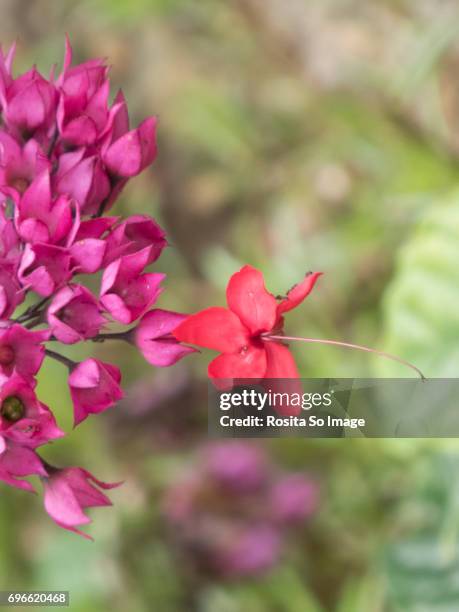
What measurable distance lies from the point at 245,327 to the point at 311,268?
721 mm

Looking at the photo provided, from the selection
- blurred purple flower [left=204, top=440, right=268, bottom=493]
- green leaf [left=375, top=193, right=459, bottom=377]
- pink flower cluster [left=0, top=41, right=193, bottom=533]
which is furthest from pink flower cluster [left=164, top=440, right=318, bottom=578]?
pink flower cluster [left=0, top=41, right=193, bottom=533]

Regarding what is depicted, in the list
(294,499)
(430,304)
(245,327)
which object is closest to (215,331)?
(245,327)

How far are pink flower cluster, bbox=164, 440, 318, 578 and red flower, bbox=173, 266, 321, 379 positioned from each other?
670mm

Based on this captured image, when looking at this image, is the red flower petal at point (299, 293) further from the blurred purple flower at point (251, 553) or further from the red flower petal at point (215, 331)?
the blurred purple flower at point (251, 553)

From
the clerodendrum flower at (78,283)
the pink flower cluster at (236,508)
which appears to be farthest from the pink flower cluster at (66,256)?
the pink flower cluster at (236,508)

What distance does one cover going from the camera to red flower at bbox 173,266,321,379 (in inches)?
20.9

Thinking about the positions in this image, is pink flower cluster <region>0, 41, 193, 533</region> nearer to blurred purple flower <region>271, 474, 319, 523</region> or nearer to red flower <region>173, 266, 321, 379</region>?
red flower <region>173, 266, 321, 379</region>

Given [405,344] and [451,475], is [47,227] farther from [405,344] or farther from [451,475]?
[451,475]

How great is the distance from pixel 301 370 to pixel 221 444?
17 cm

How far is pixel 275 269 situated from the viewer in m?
1.23

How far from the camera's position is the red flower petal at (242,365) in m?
0.54

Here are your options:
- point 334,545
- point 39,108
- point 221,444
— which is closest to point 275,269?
point 221,444

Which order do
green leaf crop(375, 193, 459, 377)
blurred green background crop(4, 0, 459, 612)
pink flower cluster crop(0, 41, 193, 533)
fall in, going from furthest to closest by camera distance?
blurred green background crop(4, 0, 459, 612) → green leaf crop(375, 193, 459, 377) → pink flower cluster crop(0, 41, 193, 533)

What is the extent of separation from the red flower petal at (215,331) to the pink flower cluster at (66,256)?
0.06 ft
